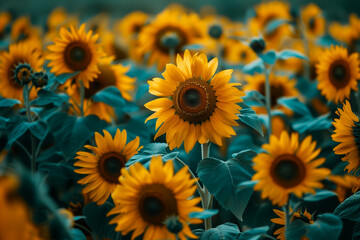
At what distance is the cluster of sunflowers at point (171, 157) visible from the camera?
0.78 m

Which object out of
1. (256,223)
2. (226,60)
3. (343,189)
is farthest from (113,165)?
(226,60)

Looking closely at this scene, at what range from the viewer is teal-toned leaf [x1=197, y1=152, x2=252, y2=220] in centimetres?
90

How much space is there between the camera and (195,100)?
989 mm

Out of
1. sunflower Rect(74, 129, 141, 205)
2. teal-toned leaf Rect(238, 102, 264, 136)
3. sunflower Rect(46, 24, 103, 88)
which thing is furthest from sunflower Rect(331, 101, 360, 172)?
sunflower Rect(46, 24, 103, 88)

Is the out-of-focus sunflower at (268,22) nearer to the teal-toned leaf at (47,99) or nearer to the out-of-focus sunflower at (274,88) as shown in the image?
the out-of-focus sunflower at (274,88)

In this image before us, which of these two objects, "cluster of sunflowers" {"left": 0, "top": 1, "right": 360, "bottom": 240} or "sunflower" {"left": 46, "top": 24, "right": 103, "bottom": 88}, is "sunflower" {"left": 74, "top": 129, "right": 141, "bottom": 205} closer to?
"cluster of sunflowers" {"left": 0, "top": 1, "right": 360, "bottom": 240}

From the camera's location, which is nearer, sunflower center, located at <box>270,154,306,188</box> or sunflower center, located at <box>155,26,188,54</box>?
sunflower center, located at <box>270,154,306,188</box>

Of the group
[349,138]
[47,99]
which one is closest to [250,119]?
[349,138]

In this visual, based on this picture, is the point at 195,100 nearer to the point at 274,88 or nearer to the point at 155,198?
the point at 155,198

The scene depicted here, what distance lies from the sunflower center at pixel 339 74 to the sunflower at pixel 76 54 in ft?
2.92

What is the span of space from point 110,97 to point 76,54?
196 mm

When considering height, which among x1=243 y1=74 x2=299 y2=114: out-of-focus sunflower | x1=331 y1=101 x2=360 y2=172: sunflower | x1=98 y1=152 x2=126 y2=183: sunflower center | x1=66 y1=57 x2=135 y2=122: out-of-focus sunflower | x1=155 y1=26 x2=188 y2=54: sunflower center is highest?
x1=155 y1=26 x2=188 y2=54: sunflower center

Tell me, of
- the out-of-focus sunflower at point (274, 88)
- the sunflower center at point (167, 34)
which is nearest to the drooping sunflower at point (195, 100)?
the out-of-focus sunflower at point (274, 88)

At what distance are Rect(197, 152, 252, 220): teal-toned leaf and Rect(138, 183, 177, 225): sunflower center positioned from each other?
12cm
